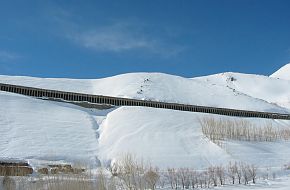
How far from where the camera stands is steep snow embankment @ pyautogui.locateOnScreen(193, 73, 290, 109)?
55.9 meters

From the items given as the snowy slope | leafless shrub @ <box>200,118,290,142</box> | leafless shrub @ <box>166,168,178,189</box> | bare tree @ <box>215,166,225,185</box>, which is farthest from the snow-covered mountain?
the snowy slope

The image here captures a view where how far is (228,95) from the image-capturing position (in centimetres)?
2747

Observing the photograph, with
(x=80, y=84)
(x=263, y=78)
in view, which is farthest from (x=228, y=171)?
(x=263, y=78)

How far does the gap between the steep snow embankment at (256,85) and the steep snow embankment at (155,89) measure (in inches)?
1048

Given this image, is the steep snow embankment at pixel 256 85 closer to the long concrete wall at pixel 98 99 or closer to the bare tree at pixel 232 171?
the long concrete wall at pixel 98 99

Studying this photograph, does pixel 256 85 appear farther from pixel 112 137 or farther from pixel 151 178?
pixel 151 178

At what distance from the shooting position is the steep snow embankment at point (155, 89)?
75.8 ft

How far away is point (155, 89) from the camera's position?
25281mm

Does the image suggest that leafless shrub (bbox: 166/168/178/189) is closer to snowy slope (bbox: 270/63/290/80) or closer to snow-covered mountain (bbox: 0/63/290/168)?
snow-covered mountain (bbox: 0/63/290/168)

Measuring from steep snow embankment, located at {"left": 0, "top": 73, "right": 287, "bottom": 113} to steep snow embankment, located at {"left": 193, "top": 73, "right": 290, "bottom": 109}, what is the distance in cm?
2663

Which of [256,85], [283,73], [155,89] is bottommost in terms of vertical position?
[155,89]

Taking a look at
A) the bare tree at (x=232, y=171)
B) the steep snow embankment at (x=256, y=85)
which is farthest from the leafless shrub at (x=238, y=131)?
the steep snow embankment at (x=256, y=85)

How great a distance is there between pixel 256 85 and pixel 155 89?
39.1m

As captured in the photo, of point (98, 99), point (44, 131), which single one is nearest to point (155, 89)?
point (98, 99)
